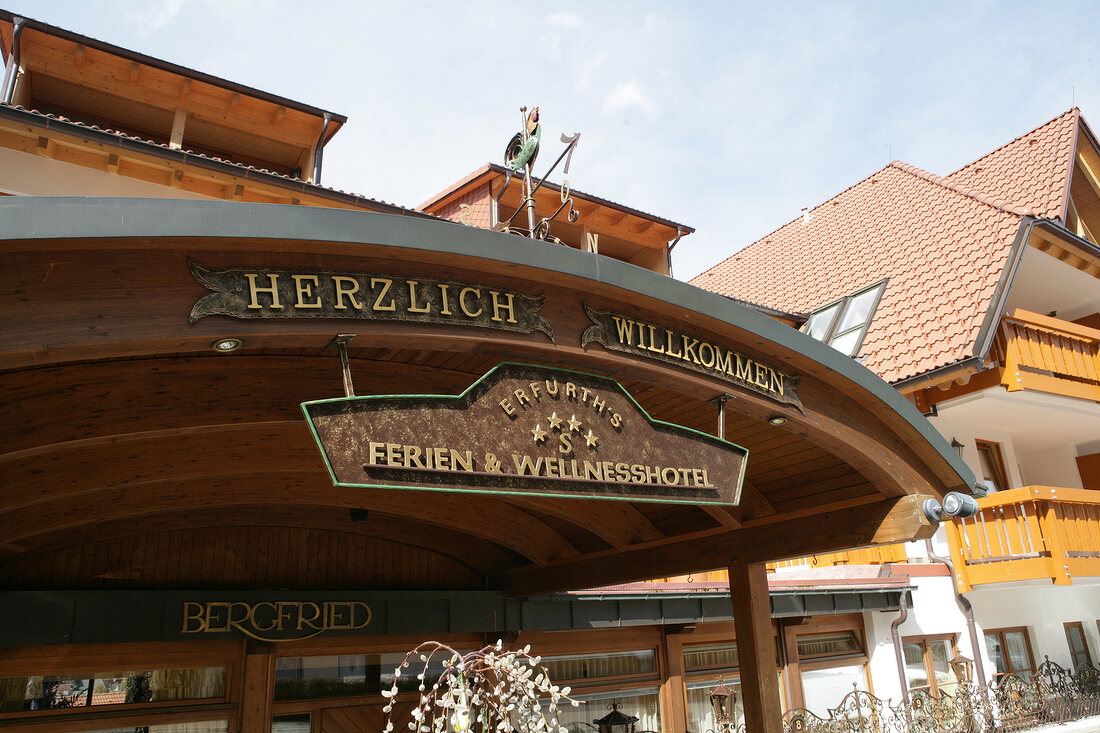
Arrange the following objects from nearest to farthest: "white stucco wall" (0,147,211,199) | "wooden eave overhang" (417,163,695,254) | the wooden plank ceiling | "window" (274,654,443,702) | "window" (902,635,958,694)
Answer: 1. the wooden plank ceiling
2. "window" (274,654,443,702)
3. "white stucco wall" (0,147,211,199)
4. "window" (902,635,958,694)
5. "wooden eave overhang" (417,163,695,254)

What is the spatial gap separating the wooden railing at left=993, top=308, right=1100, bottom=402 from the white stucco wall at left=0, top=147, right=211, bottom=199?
38.5ft

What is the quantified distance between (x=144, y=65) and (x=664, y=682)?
11216 mm

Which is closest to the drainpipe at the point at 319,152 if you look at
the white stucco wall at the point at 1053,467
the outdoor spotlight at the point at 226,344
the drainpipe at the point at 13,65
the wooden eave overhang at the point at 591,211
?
the wooden eave overhang at the point at 591,211

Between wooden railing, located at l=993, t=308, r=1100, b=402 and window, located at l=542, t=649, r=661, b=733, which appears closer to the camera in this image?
window, located at l=542, t=649, r=661, b=733

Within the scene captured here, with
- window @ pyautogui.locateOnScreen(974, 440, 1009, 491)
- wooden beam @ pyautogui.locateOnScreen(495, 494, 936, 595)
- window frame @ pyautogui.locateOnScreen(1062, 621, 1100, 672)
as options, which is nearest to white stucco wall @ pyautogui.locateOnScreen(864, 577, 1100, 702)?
window frame @ pyautogui.locateOnScreen(1062, 621, 1100, 672)

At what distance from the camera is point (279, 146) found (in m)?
13.8

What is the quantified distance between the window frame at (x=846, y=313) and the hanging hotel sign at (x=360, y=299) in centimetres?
1056

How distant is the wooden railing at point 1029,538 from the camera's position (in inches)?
471

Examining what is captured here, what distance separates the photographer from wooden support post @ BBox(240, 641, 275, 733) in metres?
7.98

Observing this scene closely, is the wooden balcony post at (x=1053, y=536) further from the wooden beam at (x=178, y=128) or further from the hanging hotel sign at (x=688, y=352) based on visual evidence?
the wooden beam at (x=178, y=128)

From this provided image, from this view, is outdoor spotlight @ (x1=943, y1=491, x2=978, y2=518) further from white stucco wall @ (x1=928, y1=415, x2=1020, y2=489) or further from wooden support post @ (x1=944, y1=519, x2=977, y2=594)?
white stucco wall @ (x1=928, y1=415, x2=1020, y2=489)

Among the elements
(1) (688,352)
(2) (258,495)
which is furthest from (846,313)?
(2) (258,495)

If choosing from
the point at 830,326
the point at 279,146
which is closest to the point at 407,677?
the point at 279,146

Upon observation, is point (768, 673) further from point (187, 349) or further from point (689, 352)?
point (187, 349)
